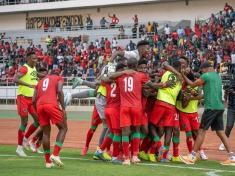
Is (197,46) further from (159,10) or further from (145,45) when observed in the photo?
(145,45)

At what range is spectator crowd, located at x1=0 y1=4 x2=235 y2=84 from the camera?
34.4 metres

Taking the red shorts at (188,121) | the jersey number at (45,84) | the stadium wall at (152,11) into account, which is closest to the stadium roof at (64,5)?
the stadium wall at (152,11)

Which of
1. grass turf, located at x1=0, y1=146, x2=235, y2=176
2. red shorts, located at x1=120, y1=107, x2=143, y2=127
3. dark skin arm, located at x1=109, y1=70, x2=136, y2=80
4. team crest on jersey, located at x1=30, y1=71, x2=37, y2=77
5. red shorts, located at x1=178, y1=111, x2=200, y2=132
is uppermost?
dark skin arm, located at x1=109, y1=70, x2=136, y2=80

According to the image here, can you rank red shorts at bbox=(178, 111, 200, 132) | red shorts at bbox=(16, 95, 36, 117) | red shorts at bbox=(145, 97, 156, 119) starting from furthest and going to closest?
red shorts at bbox=(16, 95, 36, 117) < red shorts at bbox=(178, 111, 200, 132) < red shorts at bbox=(145, 97, 156, 119)

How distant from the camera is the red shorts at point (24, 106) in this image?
1397 centimetres

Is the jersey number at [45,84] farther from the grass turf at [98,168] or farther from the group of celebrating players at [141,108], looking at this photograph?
the grass turf at [98,168]

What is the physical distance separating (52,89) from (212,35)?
26745 millimetres

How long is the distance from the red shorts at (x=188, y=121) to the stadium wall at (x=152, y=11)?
96.4 ft

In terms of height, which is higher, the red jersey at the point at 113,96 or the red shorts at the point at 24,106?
the red jersey at the point at 113,96

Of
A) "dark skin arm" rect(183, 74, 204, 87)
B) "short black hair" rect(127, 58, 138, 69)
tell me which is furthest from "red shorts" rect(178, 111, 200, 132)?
"short black hair" rect(127, 58, 138, 69)

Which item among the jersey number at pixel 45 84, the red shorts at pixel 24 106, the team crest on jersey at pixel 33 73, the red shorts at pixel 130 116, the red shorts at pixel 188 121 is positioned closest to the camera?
the jersey number at pixel 45 84

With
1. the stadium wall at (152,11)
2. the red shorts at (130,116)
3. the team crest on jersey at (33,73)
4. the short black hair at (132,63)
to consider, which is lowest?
the red shorts at (130,116)

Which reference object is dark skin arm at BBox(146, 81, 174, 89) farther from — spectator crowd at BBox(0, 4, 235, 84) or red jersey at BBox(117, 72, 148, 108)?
spectator crowd at BBox(0, 4, 235, 84)

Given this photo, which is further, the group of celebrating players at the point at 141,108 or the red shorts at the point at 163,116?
the red shorts at the point at 163,116
